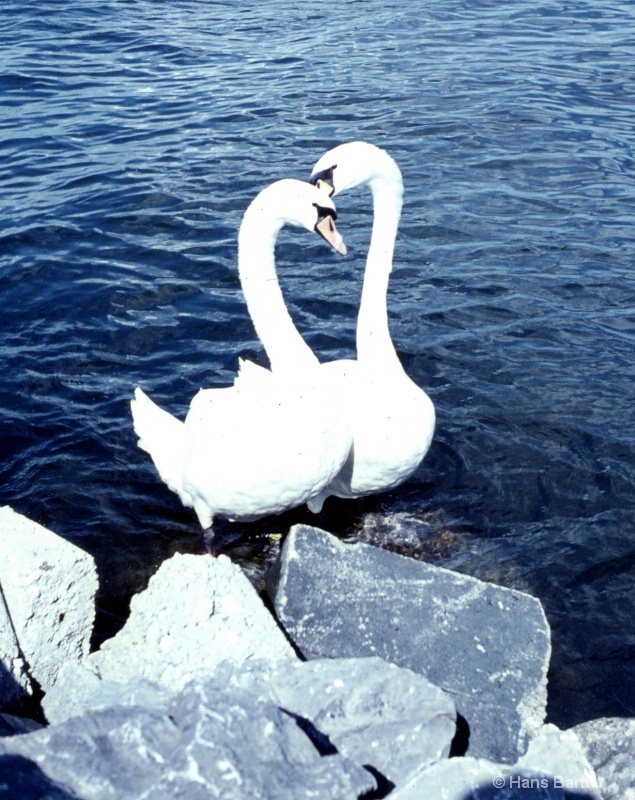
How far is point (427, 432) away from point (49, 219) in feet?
17.5

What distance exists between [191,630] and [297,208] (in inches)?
89.1

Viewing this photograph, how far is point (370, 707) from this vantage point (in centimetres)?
343

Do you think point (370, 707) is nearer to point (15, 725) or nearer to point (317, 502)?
point (15, 725)

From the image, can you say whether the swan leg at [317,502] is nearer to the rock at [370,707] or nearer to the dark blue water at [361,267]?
the dark blue water at [361,267]

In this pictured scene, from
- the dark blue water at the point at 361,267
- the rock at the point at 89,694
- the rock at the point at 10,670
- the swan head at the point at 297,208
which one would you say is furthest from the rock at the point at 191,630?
the swan head at the point at 297,208

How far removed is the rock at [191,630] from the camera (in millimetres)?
3816

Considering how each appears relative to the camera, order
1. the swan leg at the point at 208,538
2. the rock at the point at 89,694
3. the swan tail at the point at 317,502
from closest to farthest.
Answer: the rock at the point at 89,694, the swan leg at the point at 208,538, the swan tail at the point at 317,502

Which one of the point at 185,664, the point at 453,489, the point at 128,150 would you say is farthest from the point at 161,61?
the point at 185,664

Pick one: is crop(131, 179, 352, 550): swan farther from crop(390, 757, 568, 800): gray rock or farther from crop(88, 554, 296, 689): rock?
crop(390, 757, 568, 800): gray rock

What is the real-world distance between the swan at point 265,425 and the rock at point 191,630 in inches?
28.5

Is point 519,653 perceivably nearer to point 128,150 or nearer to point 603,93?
point 128,150

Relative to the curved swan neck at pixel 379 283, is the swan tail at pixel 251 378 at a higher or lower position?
lower

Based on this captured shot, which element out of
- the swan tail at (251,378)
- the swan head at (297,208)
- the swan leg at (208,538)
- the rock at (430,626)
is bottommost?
the swan leg at (208,538)

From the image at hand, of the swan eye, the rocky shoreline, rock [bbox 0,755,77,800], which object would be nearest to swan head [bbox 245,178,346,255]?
the swan eye
